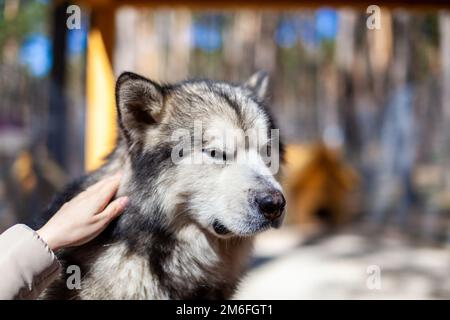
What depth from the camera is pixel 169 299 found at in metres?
2.93

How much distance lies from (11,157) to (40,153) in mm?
469

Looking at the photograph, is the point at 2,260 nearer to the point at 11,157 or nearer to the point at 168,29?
the point at 11,157

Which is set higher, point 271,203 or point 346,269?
point 271,203

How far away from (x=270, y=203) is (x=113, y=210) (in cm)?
80

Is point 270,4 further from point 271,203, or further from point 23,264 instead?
point 23,264

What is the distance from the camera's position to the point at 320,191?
1433 cm

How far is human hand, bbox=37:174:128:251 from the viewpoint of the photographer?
2.48 metres

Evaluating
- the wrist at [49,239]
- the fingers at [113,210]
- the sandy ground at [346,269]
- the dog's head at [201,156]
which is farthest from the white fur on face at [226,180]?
the sandy ground at [346,269]

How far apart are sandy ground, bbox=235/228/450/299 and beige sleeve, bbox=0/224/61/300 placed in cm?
335

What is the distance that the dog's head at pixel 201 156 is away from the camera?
2.86m

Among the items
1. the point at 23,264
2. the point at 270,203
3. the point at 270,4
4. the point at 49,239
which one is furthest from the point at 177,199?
the point at 270,4

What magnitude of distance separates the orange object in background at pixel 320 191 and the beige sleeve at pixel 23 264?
12131 mm

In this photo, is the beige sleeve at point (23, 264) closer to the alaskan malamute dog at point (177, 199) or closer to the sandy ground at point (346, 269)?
the alaskan malamute dog at point (177, 199)

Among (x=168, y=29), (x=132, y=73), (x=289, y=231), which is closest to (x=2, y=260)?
(x=132, y=73)
